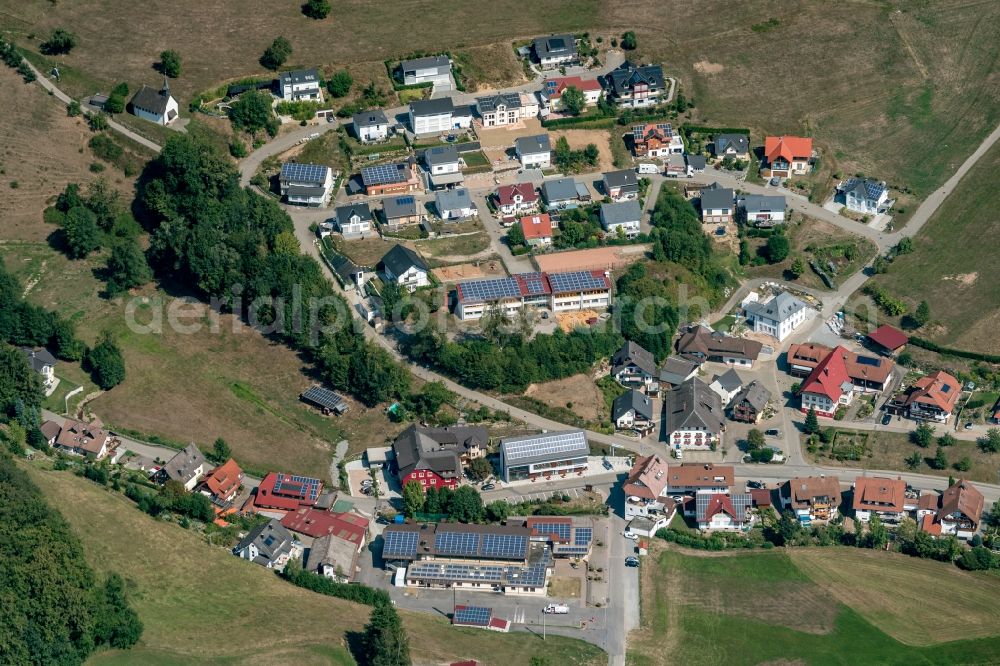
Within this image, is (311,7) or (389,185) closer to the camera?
(389,185)

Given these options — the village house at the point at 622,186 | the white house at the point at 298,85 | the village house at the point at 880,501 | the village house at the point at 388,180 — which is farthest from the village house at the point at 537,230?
the village house at the point at 880,501

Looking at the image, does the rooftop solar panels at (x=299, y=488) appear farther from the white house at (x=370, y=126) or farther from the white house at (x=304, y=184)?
the white house at (x=370, y=126)

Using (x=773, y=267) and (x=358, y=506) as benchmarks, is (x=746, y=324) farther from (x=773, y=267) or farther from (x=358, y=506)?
(x=358, y=506)

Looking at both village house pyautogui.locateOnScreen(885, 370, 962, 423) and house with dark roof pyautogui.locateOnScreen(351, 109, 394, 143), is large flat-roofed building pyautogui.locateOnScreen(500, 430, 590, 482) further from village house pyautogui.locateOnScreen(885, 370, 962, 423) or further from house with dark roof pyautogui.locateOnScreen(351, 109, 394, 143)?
house with dark roof pyautogui.locateOnScreen(351, 109, 394, 143)

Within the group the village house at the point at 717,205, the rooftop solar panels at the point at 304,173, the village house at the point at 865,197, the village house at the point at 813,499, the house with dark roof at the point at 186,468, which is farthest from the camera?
the village house at the point at 865,197

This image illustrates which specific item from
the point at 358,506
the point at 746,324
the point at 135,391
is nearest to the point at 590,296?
the point at 746,324

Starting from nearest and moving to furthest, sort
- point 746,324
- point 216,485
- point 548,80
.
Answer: point 216,485 → point 746,324 → point 548,80
